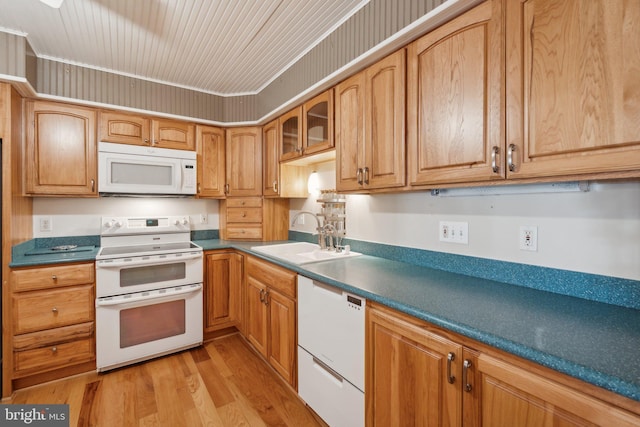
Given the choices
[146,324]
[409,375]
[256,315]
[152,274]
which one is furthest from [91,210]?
[409,375]

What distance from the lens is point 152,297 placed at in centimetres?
235

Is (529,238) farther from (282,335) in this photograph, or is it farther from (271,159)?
(271,159)

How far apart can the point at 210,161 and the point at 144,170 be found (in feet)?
1.93

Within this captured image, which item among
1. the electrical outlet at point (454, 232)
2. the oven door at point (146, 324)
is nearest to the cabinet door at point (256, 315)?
the oven door at point (146, 324)

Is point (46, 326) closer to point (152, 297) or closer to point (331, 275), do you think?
point (152, 297)

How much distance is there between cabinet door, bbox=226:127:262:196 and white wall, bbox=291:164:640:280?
150cm

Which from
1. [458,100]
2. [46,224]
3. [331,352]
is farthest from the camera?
[46,224]

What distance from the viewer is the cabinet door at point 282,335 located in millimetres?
1885

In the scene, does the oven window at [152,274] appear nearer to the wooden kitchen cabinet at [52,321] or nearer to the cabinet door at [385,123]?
the wooden kitchen cabinet at [52,321]

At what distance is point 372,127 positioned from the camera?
1657 mm

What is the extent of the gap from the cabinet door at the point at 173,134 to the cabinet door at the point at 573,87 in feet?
8.63

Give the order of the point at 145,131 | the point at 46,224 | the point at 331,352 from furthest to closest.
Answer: the point at 145,131, the point at 46,224, the point at 331,352

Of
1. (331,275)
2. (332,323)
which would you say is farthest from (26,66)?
(332,323)

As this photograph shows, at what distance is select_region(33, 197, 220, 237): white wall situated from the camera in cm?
252
